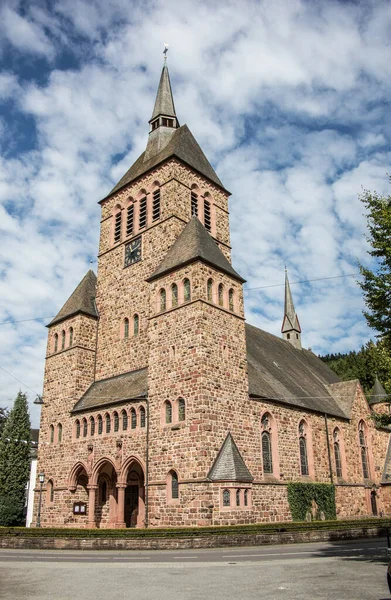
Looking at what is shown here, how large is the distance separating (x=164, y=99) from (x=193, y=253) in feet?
72.6

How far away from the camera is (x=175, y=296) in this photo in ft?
91.5

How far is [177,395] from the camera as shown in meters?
25.2

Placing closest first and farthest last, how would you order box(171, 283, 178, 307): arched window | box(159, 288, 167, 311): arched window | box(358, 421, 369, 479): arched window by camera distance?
box(171, 283, 178, 307): arched window < box(159, 288, 167, 311): arched window < box(358, 421, 369, 479): arched window

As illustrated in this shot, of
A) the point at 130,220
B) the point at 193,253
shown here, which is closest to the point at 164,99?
the point at 130,220

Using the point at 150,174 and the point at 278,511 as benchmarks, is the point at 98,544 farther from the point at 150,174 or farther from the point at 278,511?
the point at 150,174

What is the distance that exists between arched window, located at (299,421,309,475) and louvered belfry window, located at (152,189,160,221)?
16.3 meters

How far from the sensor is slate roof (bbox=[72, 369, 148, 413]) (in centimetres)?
2822

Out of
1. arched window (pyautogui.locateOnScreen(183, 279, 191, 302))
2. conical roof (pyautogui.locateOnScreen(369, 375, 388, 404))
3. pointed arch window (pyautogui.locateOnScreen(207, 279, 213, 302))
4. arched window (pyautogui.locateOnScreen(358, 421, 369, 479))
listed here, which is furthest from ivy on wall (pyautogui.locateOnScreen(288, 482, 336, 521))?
conical roof (pyautogui.locateOnScreen(369, 375, 388, 404))

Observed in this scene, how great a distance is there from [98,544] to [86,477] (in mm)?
11411

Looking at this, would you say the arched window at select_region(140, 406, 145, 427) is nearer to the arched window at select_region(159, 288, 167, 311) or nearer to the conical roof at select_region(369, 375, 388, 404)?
the arched window at select_region(159, 288, 167, 311)

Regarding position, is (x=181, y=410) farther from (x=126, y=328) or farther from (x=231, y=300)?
(x=126, y=328)

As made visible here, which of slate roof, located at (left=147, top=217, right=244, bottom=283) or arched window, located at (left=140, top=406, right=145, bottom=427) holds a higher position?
slate roof, located at (left=147, top=217, right=244, bottom=283)

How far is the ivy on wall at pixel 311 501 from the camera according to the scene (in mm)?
27781

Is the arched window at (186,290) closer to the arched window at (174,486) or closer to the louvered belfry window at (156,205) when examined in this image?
the louvered belfry window at (156,205)
